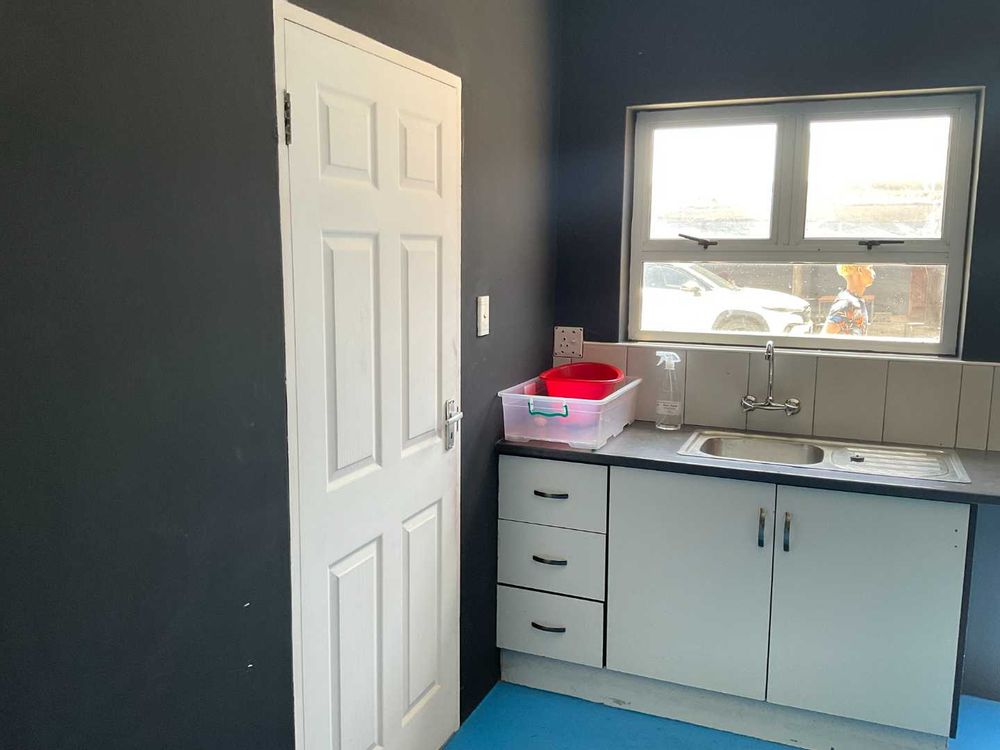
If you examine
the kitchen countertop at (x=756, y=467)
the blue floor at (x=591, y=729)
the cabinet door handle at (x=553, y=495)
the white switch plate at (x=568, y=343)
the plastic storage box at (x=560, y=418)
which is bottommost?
the blue floor at (x=591, y=729)

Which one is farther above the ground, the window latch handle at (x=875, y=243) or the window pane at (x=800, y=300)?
the window latch handle at (x=875, y=243)

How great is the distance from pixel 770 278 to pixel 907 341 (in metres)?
0.51

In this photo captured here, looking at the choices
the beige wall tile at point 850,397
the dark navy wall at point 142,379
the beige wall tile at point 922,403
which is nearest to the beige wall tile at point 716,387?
the beige wall tile at point 850,397

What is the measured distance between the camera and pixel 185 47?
131 centimetres

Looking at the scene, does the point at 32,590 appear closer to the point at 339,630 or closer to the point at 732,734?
the point at 339,630

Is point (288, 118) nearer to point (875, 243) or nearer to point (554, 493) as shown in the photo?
point (554, 493)

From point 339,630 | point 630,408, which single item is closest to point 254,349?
point 339,630

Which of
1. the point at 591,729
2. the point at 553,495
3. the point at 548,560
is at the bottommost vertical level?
the point at 591,729

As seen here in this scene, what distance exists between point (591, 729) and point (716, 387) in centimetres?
125

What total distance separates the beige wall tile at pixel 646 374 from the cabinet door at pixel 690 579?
58cm

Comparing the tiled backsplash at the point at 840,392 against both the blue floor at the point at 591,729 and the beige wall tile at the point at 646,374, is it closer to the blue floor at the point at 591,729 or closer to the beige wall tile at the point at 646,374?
the beige wall tile at the point at 646,374

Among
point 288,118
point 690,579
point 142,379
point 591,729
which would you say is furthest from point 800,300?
point 142,379

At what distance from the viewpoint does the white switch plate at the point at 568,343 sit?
3107mm

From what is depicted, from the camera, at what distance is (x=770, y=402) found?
2.81 metres
